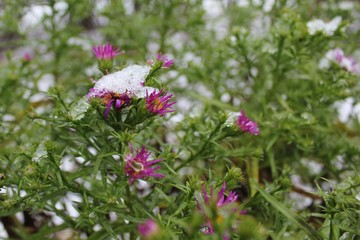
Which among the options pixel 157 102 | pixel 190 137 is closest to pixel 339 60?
pixel 190 137

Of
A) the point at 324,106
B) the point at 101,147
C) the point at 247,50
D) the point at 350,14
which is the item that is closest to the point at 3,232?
the point at 101,147

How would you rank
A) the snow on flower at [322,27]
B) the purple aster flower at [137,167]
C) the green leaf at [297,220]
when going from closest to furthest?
the purple aster flower at [137,167] < the green leaf at [297,220] < the snow on flower at [322,27]

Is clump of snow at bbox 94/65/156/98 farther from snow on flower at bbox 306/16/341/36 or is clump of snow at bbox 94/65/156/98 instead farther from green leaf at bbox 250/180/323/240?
snow on flower at bbox 306/16/341/36

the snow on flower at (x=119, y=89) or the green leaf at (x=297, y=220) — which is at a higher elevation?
the snow on flower at (x=119, y=89)

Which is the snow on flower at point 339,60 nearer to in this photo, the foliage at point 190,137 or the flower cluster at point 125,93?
the foliage at point 190,137

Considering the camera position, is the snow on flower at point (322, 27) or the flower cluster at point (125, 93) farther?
the snow on flower at point (322, 27)

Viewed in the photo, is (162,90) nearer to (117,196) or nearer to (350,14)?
(117,196)

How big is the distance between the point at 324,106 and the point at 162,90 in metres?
0.64

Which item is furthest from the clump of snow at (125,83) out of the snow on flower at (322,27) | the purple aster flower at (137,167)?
the snow on flower at (322,27)

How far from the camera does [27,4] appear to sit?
1524 mm

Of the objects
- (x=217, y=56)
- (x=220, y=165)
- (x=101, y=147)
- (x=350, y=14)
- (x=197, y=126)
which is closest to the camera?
(x=101, y=147)

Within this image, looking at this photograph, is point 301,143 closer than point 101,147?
No

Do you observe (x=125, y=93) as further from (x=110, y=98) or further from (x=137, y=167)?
(x=137, y=167)

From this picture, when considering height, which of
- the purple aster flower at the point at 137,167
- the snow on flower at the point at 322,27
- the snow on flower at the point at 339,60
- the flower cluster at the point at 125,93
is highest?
the flower cluster at the point at 125,93
